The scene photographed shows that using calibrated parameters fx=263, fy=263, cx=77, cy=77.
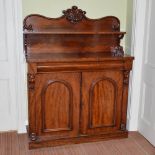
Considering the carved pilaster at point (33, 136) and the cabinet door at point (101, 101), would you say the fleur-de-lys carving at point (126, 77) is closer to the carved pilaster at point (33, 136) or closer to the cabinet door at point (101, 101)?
the cabinet door at point (101, 101)

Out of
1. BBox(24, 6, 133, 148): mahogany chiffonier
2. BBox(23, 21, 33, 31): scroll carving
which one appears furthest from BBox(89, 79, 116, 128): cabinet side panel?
BBox(23, 21, 33, 31): scroll carving

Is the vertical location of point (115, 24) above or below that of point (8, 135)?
above

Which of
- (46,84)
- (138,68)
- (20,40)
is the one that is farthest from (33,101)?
(138,68)

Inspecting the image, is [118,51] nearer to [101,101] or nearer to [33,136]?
[101,101]

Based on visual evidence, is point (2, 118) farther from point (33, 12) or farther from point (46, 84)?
point (33, 12)

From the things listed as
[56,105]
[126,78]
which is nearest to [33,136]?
[56,105]

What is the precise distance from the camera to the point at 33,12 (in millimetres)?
3016

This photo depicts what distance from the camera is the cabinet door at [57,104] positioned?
9.00ft

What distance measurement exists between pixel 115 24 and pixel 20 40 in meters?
1.17

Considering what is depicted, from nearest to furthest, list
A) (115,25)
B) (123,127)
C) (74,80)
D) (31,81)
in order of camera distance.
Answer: (31,81) < (74,80) < (123,127) < (115,25)

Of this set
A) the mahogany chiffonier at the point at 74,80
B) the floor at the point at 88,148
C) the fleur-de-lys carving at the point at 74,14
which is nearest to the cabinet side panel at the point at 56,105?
the mahogany chiffonier at the point at 74,80

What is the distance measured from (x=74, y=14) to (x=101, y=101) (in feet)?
3.49

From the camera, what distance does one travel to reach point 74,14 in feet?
10.1

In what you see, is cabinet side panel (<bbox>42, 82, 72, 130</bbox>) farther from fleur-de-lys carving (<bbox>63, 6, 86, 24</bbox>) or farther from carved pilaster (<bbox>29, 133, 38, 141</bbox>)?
fleur-de-lys carving (<bbox>63, 6, 86, 24</bbox>)
